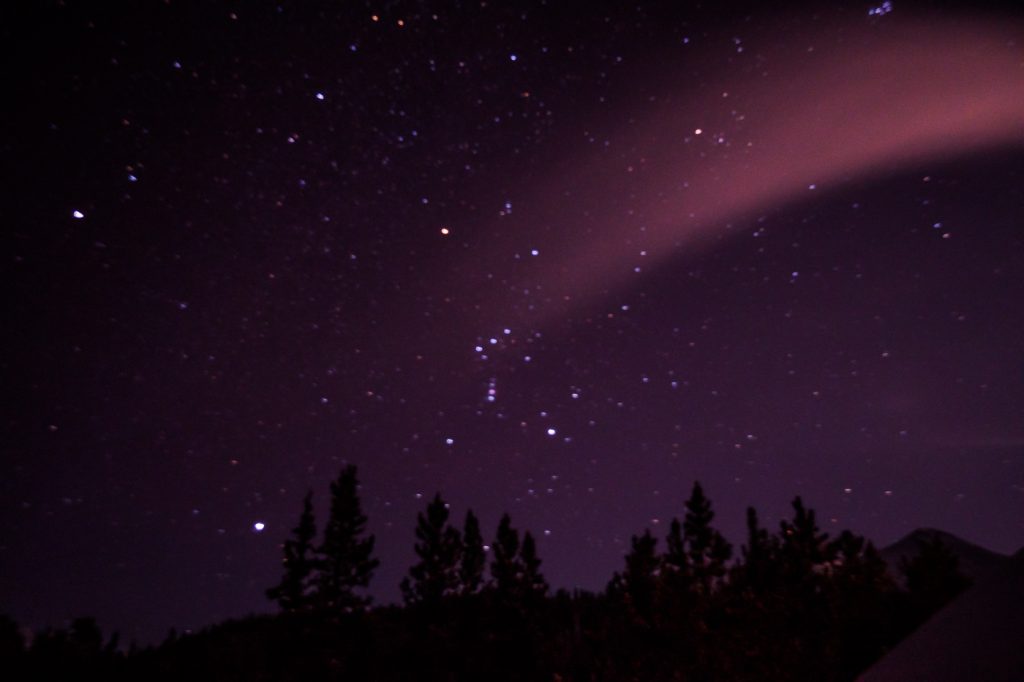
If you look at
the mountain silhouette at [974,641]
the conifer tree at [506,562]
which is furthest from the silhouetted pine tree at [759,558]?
the mountain silhouette at [974,641]

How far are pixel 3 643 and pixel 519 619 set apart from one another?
33.9 metres

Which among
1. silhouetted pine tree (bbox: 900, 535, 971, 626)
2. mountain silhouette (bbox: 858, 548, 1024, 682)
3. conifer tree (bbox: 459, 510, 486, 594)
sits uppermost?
conifer tree (bbox: 459, 510, 486, 594)

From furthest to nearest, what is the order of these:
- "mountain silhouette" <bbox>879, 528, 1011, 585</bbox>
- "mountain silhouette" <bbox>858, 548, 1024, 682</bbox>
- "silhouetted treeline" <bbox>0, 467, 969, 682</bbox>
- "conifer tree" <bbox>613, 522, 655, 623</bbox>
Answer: "mountain silhouette" <bbox>879, 528, 1011, 585</bbox>, "conifer tree" <bbox>613, 522, 655, 623</bbox>, "silhouetted treeline" <bbox>0, 467, 969, 682</bbox>, "mountain silhouette" <bbox>858, 548, 1024, 682</bbox>

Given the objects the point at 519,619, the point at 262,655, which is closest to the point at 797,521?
the point at 519,619

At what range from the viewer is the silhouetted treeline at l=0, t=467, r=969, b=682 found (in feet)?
52.6

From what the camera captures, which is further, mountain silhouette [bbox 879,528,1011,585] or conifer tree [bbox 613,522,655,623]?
mountain silhouette [bbox 879,528,1011,585]

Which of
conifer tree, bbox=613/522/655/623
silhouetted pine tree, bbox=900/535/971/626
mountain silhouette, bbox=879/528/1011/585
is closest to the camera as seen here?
silhouetted pine tree, bbox=900/535/971/626

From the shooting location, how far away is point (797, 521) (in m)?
47.4

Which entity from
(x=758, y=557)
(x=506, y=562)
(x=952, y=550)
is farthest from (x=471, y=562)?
(x=952, y=550)

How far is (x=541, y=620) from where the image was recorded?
43.6 meters

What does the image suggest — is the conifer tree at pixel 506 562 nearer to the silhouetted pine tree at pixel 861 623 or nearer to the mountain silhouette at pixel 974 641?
the silhouetted pine tree at pixel 861 623

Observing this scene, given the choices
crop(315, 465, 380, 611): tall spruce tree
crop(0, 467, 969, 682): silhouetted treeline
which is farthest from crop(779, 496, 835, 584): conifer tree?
crop(315, 465, 380, 611): tall spruce tree

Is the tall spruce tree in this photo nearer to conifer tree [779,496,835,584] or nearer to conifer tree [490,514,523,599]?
conifer tree [490,514,523,599]

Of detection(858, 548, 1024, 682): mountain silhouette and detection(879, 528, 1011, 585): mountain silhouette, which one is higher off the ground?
detection(879, 528, 1011, 585): mountain silhouette
